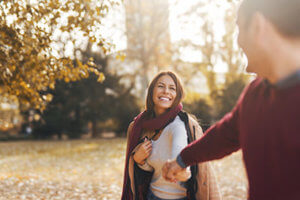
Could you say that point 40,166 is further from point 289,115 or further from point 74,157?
point 289,115

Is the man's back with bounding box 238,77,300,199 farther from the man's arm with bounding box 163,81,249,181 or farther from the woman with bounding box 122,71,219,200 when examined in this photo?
the woman with bounding box 122,71,219,200

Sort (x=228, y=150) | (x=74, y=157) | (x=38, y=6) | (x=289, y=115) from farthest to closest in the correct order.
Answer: (x=74, y=157)
(x=38, y=6)
(x=228, y=150)
(x=289, y=115)

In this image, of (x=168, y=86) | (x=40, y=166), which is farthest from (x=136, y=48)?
(x=168, y=86)

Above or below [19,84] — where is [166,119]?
below

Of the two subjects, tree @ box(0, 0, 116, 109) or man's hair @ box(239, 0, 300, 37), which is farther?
tree @ box(0, 0, 116, 109)

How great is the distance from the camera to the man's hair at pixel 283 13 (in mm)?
1301

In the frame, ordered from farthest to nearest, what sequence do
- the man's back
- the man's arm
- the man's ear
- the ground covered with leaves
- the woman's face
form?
1. the ground covered with leaves
2. the woman's face
3. the man's arm
4. the man's ear
5. the man's back

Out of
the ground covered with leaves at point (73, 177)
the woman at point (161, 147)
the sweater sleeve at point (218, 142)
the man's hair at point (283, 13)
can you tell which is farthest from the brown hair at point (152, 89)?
the ground covered with leaves at point (73, 177)

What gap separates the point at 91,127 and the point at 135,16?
9.22 metres

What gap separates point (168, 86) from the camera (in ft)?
10.5

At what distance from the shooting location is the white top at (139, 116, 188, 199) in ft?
9.09

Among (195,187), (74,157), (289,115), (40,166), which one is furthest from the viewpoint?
(74,157)

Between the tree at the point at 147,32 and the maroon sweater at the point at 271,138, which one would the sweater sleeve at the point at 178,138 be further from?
the tree at the point at 147,32

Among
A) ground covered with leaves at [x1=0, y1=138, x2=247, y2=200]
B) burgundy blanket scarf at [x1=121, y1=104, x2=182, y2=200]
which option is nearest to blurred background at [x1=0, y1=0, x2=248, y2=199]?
ground covered with leaves at [x1=0, y1=138, x2=247, y2=200]
